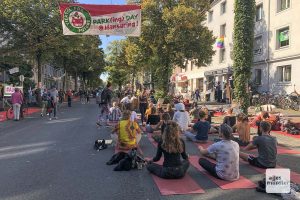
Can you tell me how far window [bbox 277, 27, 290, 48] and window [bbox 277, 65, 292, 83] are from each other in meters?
1.71

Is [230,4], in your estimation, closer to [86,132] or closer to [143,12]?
[143,12]

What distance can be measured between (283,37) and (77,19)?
2055 cm

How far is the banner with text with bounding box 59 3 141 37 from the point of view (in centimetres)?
1606

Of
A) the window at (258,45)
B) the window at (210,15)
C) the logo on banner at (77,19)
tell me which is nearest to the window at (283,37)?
the window at (258,45)

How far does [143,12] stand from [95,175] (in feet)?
84.2

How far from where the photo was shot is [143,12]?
3297 centimetres

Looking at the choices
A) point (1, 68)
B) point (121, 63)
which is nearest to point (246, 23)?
point (1, 68)

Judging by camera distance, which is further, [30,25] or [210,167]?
[30,25]

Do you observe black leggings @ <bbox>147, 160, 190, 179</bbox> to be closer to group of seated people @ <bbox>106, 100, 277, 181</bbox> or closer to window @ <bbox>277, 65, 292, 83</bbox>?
group of seated people @ <bbox>106, 100, 277, 181</bbox>

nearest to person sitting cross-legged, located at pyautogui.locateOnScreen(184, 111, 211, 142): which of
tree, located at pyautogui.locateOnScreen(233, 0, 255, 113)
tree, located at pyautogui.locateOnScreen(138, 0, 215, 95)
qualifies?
tree, located at pyautogui.locateOnScreen(233, 0, 255, 113)

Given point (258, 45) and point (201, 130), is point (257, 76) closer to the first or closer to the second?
point (258, 45)

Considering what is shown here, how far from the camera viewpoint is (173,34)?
32.6 m

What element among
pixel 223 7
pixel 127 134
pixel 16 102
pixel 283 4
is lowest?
pixel 127 134

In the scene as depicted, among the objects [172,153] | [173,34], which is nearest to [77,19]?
[172,153]
